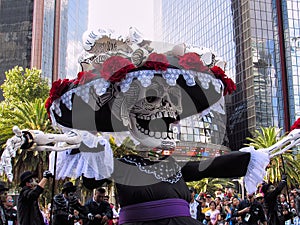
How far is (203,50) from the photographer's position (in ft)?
11.7

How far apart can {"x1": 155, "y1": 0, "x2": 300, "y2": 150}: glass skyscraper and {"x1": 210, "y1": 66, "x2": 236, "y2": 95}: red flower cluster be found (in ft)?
159

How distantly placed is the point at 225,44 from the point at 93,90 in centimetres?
5815

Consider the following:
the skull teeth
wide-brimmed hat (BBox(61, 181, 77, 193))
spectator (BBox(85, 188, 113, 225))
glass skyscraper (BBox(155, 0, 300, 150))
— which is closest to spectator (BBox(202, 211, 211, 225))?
spectator (BBox(85, 188, 113, 225))

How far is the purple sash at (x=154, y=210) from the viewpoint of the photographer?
303cm

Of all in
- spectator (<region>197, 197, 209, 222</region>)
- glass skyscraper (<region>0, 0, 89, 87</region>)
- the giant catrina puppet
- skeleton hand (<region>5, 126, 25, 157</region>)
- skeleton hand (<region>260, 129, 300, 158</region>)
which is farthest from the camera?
glass skyscraper (<region>0, 0, 89, 87</region>)

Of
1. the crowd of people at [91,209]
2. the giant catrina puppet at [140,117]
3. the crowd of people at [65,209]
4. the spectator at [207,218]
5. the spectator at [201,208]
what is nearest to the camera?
the giant catrina puppet at [140,117]

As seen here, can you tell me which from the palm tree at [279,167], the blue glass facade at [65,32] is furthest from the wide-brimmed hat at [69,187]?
the blue glass facade at [65,32]

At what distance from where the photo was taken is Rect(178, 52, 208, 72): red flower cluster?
3.29m

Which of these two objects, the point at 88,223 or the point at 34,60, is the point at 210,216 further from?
the point at 34,60

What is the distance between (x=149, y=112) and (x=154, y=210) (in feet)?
2.61

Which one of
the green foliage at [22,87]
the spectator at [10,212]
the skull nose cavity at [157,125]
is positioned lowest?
the spectator at [10,212]

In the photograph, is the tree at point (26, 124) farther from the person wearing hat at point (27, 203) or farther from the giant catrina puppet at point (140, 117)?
the giant catrina puppet at point (140, 117)

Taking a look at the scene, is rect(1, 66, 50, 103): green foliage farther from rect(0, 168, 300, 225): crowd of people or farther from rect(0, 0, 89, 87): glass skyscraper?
rect(0, 0, 89, 87): glass skyscraper

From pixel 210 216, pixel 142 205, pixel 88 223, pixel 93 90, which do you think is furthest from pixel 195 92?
pixel 210 216
